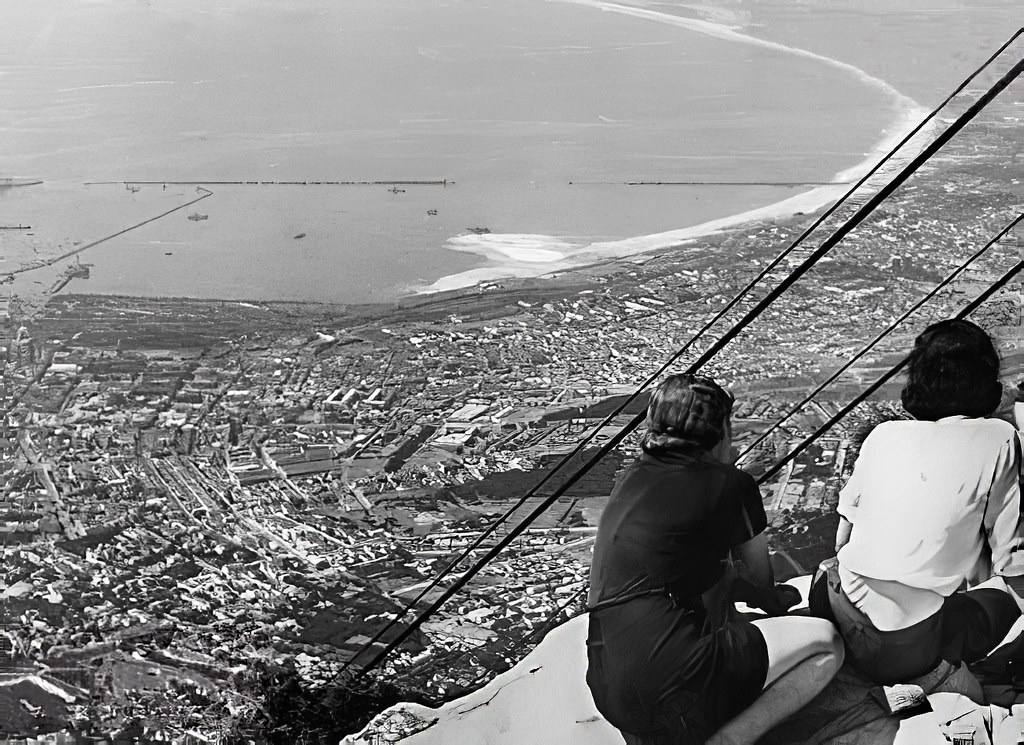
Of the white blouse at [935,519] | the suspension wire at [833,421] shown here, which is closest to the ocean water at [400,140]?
the suspension wire at [833,421]

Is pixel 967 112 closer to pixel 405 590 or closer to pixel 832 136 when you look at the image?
pixel 832 136

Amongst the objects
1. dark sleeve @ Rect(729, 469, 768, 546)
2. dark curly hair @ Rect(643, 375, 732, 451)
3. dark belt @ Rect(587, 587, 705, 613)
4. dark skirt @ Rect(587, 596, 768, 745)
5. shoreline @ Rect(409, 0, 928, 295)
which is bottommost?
dark skirt @ Rect(587, 596, 768, 745)

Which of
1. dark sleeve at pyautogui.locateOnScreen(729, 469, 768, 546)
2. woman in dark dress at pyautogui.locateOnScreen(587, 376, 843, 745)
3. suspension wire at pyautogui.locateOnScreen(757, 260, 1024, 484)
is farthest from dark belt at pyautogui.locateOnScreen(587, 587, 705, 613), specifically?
suspension wire at pyautogui.locateOnScreen(757, 260, 1024, 484)

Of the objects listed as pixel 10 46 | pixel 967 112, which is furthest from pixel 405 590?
pixel 967 112

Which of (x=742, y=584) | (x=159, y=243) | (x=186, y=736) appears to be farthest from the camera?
(x=159, y=243)

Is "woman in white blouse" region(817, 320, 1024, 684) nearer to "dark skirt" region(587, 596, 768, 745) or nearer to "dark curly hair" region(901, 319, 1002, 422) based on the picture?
"dark curly hair" region(901, 319, 1002, 422)

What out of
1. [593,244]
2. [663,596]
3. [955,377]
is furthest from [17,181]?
[955,377]

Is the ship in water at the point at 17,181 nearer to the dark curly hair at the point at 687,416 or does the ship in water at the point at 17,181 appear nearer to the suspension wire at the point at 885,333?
the dark curly hair at the point at 687,416
